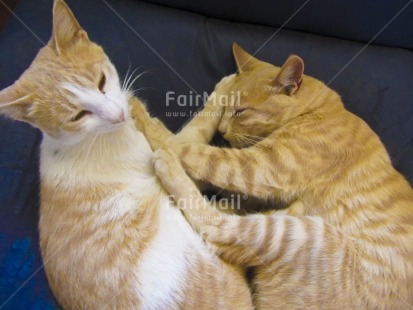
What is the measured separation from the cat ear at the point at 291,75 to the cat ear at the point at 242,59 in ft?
0.86

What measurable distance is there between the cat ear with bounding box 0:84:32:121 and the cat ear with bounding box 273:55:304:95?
0.88 m

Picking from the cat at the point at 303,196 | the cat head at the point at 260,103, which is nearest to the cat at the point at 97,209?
the cat at the point at 303,196

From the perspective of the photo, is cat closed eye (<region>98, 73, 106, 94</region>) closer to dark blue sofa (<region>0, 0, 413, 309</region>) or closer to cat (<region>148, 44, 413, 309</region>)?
cat (<region>148, 44, 413, 309</region>)

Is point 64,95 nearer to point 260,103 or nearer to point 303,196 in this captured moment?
point 260,103

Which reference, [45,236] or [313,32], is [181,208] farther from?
[313,32]

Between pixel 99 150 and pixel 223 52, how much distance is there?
85cm

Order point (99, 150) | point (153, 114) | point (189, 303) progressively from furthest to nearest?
point (153, 114) → point (99, 150) → point (189, 303)

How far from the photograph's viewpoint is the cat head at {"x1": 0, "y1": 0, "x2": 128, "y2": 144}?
1.27 meters

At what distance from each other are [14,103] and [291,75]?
3.15 feet

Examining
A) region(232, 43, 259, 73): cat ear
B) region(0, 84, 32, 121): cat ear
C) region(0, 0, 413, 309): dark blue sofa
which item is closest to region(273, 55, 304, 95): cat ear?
region(232, 43, 259, 73): cat ear

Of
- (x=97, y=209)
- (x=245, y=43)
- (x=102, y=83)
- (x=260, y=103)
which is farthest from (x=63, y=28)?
(x=245, y=43)

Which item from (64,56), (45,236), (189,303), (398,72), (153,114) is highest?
(64,56)

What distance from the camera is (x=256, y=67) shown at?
1.76m

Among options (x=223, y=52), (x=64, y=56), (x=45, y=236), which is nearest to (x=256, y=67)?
(x=223, y=52)
